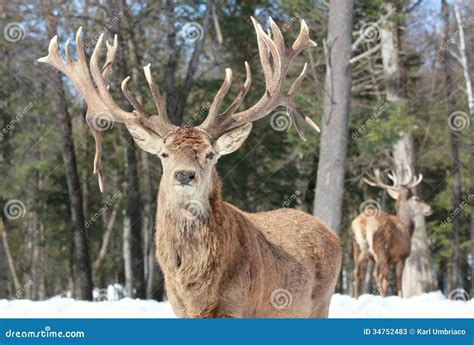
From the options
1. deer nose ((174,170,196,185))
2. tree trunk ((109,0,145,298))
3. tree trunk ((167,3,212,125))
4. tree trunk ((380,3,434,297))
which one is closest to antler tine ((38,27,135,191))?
deer nose ((174,170,196,185))

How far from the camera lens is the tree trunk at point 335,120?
12.8 meters

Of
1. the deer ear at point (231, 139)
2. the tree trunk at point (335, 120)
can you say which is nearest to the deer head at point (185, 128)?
the deer ear at point (231, 139)

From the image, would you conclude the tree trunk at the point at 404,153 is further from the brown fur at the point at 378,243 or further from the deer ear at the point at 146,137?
the deer ear at the point at 146,137

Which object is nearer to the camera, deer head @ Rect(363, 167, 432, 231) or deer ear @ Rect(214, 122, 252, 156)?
deer ear @ Rect(214, 122, 252, 156)

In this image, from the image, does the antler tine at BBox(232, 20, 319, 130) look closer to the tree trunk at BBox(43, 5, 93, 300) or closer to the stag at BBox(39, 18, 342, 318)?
the stag at BBox(39, 18, 342, 318)

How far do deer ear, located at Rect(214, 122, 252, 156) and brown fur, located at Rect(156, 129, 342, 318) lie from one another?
0.22m

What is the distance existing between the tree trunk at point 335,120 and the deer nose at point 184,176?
24.5 feet

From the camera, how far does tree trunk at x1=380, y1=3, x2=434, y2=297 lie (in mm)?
17484

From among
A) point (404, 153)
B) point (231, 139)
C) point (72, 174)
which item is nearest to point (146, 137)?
point (231, 139)

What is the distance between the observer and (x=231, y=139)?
20.3 feet

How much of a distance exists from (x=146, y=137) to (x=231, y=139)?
2.31ft

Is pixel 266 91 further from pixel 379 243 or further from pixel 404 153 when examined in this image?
pixel 404 153
